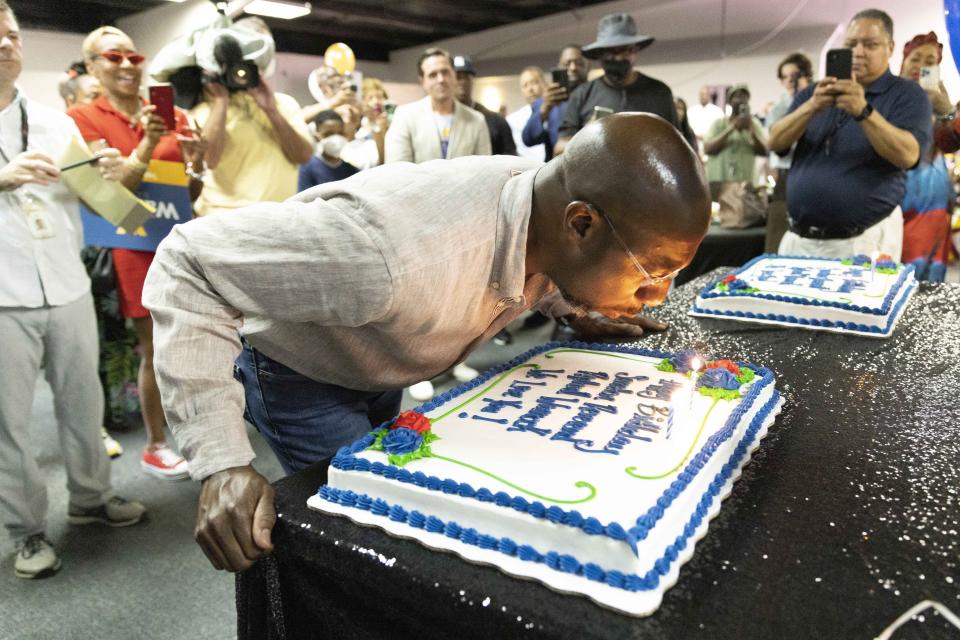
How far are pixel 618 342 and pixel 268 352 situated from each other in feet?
2.93

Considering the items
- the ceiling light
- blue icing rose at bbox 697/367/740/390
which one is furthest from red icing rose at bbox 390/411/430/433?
the ceiling light

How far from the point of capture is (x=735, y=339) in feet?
5.87

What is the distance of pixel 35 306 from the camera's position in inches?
78.9

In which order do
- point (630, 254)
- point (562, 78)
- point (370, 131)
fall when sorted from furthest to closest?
point (370, 131)
point (562, 78)
point (630, 254)

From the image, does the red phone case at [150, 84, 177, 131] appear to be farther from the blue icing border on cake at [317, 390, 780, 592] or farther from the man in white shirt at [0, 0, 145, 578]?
the blue icing border on cake at [317, 390, 780, 592]

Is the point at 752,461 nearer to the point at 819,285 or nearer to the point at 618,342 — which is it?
the point at 618,342

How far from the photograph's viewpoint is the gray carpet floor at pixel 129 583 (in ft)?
6.02

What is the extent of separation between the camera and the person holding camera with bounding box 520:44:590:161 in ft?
13.1

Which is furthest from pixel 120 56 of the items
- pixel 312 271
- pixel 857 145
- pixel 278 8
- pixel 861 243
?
pixel 278 8

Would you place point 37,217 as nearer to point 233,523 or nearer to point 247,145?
point 247,145

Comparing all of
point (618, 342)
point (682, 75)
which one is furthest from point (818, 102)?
point (682, 75)

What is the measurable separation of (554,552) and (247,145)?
2.44 meters

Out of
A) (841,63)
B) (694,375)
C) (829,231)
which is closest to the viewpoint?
(694,375)

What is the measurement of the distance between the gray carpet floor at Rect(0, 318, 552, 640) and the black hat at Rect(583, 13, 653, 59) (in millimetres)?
2560
